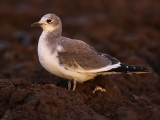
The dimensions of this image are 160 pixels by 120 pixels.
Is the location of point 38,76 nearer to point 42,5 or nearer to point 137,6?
point 42,5

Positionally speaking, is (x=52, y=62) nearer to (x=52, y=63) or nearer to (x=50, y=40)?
(x=52, y=63)

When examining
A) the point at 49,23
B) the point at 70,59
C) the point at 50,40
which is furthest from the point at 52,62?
the point at 49,23

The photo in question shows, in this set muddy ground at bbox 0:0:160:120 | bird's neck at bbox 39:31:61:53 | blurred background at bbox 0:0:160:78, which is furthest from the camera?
blurred background at bbox 0:0:160:78

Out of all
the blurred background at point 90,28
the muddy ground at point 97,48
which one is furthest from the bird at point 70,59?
the blurred background at point 90,28

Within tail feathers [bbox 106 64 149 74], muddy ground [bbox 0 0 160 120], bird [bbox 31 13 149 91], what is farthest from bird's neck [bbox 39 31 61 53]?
tail feathers [bbox 106 64 149 74]

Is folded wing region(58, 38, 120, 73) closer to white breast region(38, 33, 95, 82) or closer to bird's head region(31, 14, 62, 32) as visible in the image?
white breast region(38, 33, 95, 82)

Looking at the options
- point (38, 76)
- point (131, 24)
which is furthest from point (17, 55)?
point (131, 24)

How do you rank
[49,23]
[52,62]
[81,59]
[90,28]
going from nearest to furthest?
[52,62] → [81,59] → [49,23] → [90,28]
